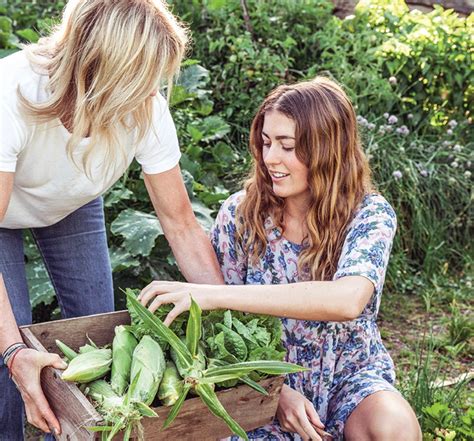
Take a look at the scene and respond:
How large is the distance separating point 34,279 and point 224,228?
1.28 metres

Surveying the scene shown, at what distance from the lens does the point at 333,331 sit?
2.71 m

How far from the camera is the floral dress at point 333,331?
2.56 metres

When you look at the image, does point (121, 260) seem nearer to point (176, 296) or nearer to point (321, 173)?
point (321, 173)

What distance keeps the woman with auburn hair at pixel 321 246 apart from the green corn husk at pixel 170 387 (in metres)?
0.54

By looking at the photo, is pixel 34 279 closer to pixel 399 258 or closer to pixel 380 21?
pixel 399 258

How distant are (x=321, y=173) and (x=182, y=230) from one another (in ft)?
1.69

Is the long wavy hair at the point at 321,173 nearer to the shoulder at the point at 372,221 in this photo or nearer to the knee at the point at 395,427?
the shoulder at the point at 372,221

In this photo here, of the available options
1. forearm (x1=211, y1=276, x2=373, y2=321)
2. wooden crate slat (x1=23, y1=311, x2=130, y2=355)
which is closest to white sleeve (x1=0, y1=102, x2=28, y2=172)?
wooden crate slat (x1=23, y1=311, x2=130, y2=355)

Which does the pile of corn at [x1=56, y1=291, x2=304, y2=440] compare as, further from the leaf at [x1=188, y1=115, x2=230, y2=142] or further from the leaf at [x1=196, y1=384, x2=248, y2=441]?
the leaf at [x1=188, y1=115, x2=230, y2=142]

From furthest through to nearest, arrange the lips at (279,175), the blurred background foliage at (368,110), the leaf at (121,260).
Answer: the blurred background foliage at (368,110) → the leaf at (121,260) → the lips at (279,175)

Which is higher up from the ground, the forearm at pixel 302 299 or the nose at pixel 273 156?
the nose at pixel 273 156

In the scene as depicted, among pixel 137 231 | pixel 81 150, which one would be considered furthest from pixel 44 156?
pixel 137 231

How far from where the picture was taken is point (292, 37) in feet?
19.4

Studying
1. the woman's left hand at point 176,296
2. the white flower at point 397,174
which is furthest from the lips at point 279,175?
the white flower at point 397,174
